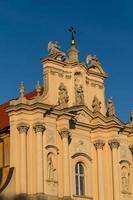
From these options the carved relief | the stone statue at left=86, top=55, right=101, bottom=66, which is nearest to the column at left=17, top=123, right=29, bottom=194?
the carved relief

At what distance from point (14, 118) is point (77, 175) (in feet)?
16.7

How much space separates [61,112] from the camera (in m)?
33.1

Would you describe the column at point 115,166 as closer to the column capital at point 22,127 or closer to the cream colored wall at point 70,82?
the cream colored wall at point 70,82

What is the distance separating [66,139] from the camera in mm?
33125

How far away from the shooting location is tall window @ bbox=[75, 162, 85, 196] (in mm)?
34188

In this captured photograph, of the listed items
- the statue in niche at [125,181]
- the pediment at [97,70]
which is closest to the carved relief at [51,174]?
the statue in niche at [125,181]

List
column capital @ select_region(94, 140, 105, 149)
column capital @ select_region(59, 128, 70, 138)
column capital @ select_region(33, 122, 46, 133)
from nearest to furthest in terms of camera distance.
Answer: column capital @ select_region(33, 122, 46, 133) → column capital @ select_region(59, 128, 70, 138) → column capital @ select_region(94, 140, 105, 149)

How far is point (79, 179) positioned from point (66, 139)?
2.73m

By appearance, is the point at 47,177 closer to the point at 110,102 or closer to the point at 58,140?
the point at 58,140

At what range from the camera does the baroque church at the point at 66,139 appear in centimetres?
3159

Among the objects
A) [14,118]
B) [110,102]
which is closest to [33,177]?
[14,118]

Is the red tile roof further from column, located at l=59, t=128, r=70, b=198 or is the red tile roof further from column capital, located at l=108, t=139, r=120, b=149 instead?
column capital, located at l=108, t=139, r=120, b=149

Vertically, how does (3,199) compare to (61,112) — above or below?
below

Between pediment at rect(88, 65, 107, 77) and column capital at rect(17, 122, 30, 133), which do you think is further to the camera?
pediment at rect(88, 65, 107, 77)
